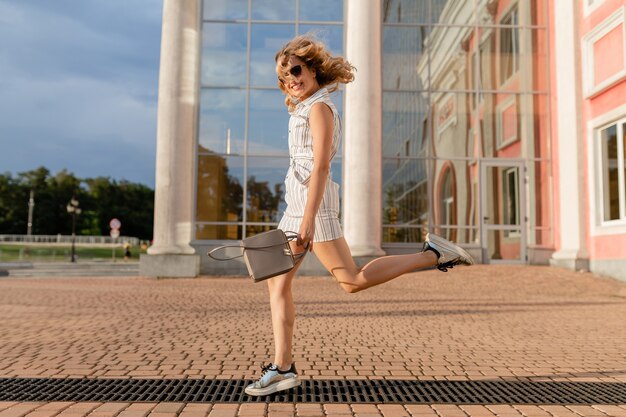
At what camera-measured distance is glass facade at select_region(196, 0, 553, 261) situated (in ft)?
56.4

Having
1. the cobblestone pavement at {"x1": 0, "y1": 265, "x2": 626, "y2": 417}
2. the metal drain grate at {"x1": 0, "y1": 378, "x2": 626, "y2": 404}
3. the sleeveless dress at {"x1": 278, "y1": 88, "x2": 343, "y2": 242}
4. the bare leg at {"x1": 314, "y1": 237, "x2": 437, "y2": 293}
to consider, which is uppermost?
the sleeveless dress at {"x1": 278, "y1": 88, "x2": 343, "y2": 242}

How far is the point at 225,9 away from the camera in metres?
18.0

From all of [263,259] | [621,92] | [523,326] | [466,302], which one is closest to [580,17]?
[621,92]

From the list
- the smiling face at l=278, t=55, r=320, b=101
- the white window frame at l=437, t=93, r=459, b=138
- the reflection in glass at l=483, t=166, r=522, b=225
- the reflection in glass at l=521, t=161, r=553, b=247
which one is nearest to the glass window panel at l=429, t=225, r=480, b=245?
the reflection in glass at l=483, t=166, r=522, b=225

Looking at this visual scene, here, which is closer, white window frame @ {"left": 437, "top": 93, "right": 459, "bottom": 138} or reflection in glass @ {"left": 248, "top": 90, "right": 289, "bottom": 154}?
reflection in glass @ {"left": 248, "top": 90, "right": 289, "bottom": 154}

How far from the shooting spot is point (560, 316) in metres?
8.01

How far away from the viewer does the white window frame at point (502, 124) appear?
17.7 meters

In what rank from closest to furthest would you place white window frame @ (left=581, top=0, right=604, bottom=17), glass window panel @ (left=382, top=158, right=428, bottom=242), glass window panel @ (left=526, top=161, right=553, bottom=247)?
white window frame @ (left=581, top=0, right=604, bottom=17) < glass window panel @ (left=526, top=161, right=553, bottom=247) < glass window panel @ (left=382, top=158, right=428, bottom=242)

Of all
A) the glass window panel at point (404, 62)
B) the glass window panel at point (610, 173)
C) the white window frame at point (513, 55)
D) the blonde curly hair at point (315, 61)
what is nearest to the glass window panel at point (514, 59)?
the white window frame at point (513, 55)

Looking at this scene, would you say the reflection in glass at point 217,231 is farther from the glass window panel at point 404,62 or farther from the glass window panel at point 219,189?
the glass window panel at point 404,62

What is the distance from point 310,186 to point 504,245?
1507cm

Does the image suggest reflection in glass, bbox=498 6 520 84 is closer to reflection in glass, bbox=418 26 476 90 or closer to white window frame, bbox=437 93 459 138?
reflection in glass, bbox=418 26 476 90

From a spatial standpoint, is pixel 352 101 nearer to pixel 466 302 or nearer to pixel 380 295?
pixel 380 295

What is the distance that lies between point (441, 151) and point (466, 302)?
870cm
